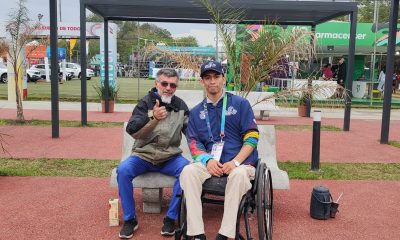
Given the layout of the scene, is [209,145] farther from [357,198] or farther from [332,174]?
[332,174]

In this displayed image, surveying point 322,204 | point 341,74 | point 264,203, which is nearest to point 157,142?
point 264,203

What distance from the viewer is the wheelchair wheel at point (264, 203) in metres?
3.48

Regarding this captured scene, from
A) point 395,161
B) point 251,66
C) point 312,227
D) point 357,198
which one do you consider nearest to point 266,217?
point 312,227

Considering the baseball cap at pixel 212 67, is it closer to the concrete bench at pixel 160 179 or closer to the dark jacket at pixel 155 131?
the dark jacket at pixel 155 131

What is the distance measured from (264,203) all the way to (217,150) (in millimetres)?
638

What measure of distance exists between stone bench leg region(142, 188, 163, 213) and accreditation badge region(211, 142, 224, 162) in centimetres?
95

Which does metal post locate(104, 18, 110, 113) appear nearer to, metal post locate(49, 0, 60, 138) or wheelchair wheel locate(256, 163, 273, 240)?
metal post locate(49, 0, 60, 138)

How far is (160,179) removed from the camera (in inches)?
172

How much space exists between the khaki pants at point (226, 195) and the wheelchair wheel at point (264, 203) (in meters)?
0.11

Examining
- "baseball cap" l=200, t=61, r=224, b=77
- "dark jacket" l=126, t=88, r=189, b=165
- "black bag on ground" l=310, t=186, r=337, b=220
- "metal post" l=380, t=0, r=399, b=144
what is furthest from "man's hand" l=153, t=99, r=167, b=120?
"metal post" l=380, t=0, r=399, b=144

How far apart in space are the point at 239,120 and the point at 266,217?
902 mm

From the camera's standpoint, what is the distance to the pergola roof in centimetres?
1038

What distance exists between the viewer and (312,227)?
14.6 ft

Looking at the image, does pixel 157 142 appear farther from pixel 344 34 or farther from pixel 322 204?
→ pixel 344 34
